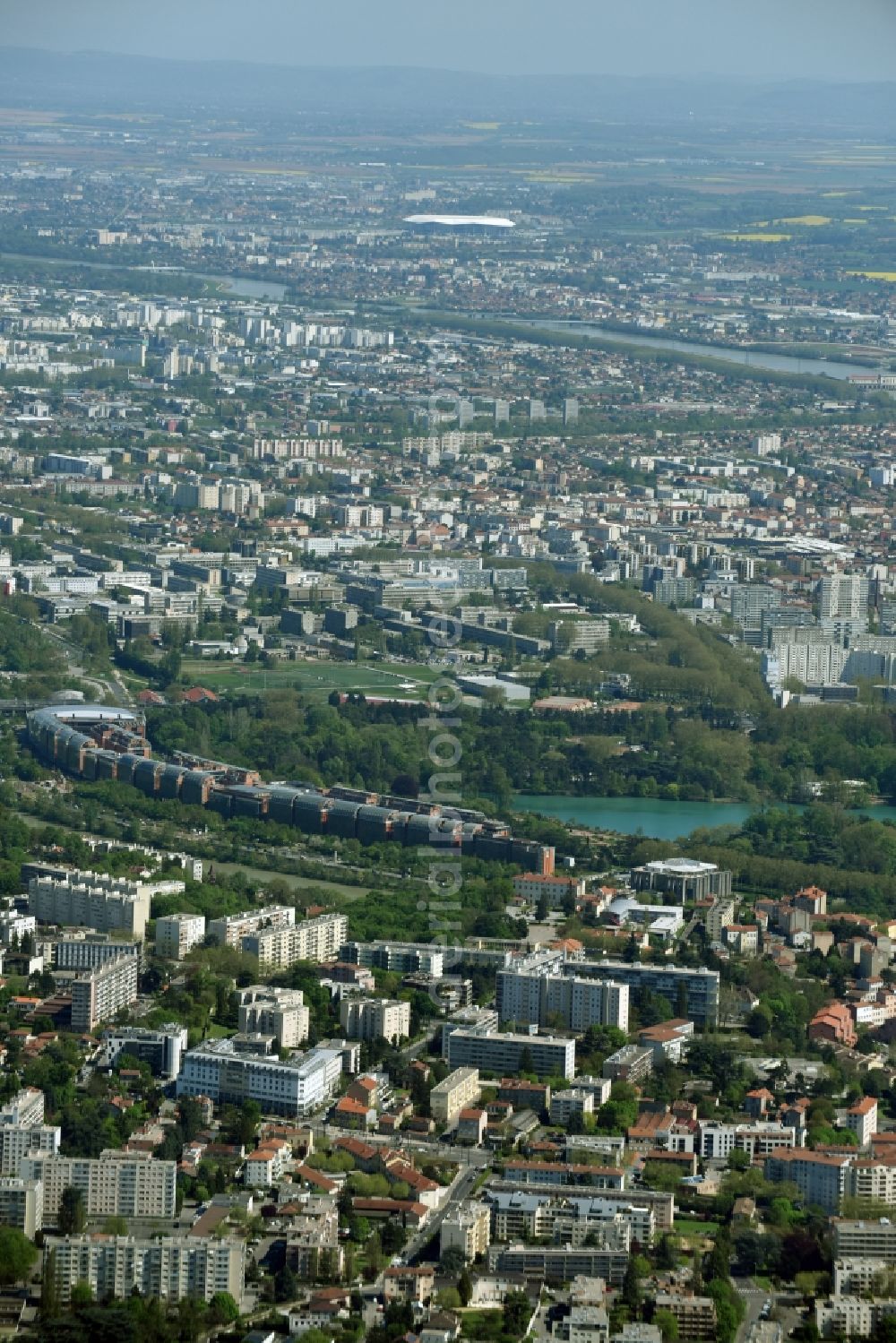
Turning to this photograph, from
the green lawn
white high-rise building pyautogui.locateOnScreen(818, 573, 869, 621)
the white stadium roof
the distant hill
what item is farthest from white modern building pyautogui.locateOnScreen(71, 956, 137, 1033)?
the distant hill

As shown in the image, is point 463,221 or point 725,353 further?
point 463,221

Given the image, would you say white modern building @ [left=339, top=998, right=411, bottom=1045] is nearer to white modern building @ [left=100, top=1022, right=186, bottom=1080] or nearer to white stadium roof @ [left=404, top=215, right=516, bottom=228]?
white modern building @ [left=100, top=1022, right=186, bottom=1080]

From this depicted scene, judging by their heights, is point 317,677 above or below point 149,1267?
below

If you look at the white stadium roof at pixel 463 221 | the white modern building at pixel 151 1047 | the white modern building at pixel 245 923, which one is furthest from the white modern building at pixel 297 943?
the white stadium roof at pixel 463 221

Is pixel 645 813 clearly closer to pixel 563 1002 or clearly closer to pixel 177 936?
pixel 177 936

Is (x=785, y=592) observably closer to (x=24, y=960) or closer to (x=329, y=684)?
(x=329, y=684)

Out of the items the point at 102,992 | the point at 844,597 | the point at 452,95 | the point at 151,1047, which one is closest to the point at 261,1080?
the point at 151,1047
